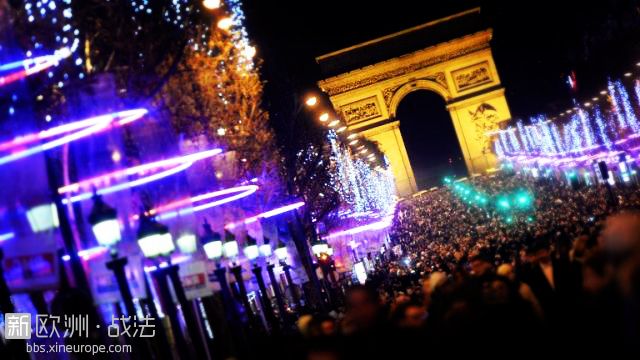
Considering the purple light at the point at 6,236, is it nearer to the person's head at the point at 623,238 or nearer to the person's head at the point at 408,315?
the person's head at the point at 408,315

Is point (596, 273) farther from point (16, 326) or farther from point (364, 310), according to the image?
point (16, 326)

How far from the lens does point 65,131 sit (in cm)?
1275

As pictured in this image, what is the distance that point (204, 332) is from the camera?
17.8 m

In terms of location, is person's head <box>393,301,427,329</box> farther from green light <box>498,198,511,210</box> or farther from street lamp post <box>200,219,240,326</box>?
green light <box>498,198,511,210</box>

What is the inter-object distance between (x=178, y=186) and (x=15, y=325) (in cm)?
439

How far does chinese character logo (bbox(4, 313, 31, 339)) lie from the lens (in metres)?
10.4

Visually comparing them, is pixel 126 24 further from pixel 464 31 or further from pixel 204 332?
pixel 464 31

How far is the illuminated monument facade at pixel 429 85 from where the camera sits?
81.7 meters

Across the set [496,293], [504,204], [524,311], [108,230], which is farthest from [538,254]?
[504,204]

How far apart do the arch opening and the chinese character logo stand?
10366cm

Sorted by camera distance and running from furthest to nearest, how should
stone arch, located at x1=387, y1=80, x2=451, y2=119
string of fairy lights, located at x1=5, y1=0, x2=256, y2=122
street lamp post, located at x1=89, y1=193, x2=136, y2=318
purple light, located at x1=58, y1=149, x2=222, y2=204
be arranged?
stone arch, located at x1=387, y1=80, x2=451, y2=119, string of fairy lights, located at x1=5, y1=0, x2=256, y2=122, purple light, located at x1=58, y1=149, x2=222, y2=204, street lamp post, located at x1=89, y1=193, x2=136, y2=318

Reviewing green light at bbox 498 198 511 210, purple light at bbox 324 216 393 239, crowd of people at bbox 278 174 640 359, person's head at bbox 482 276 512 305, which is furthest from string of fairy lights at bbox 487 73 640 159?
person's head at bbox 482 276 512 305

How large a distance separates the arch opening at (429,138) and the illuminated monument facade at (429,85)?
27.4 m

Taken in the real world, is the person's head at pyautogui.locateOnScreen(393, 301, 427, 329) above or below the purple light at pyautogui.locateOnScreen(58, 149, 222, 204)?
below
